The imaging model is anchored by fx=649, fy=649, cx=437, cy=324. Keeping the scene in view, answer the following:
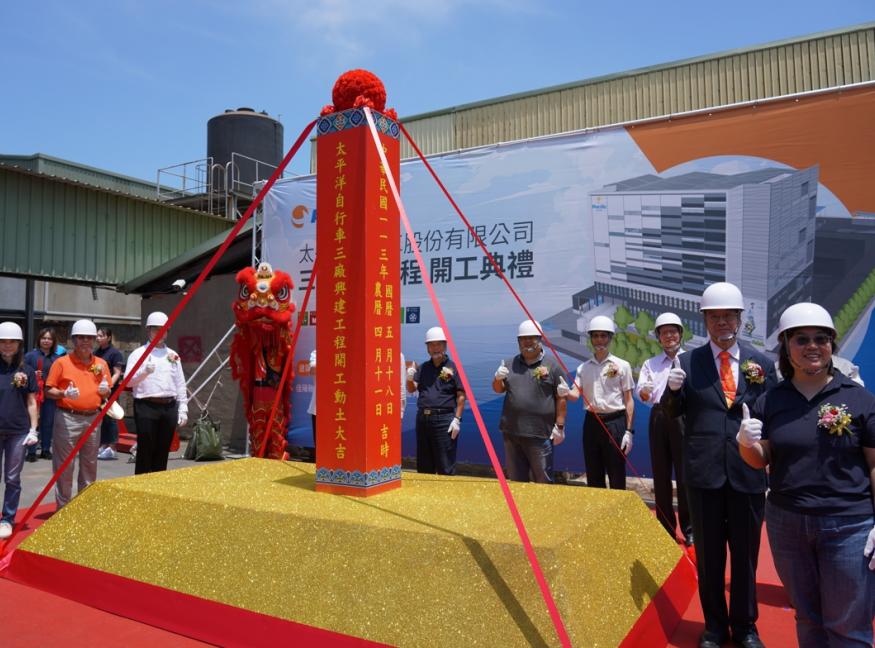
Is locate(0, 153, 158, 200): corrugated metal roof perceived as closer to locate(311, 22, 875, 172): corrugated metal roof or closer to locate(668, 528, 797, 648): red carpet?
locate(311, 22, 875, 172): corrugated metal roof

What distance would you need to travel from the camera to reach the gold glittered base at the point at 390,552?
2094 mm

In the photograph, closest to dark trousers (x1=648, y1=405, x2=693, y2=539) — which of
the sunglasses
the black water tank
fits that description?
the sunglasses

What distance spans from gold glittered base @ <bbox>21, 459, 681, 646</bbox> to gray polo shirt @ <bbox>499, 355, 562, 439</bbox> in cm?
102

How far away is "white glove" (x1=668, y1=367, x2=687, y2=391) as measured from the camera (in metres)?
2.55

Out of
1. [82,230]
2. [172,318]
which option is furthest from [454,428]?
[82,230]

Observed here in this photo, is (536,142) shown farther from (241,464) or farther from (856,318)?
(241,464)

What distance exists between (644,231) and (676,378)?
318 cm

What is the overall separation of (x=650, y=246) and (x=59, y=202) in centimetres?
794

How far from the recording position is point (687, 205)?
535 cm

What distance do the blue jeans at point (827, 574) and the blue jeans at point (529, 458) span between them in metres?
2.26

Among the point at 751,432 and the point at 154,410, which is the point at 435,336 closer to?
the point at 154,410

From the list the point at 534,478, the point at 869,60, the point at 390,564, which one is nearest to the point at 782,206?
the point at 869,60

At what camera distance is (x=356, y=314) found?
315 cm

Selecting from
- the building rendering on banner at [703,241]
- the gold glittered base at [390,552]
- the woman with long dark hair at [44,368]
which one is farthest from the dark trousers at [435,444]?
the woman with long dark hair at [44,368]
